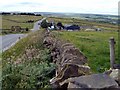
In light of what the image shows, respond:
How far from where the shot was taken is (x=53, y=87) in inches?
243

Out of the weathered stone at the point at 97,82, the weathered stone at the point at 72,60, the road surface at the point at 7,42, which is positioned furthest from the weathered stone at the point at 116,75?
the road surface at the point at 7,42

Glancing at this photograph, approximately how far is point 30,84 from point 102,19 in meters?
115

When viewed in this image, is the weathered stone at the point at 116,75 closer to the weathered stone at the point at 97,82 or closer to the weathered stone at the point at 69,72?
the weathered stone at the point at 97,82

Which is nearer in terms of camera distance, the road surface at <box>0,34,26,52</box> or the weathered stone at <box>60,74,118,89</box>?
the weathered stone at <box>60,74,118,89</box>

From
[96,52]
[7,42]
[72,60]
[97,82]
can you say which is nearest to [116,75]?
[97,82]

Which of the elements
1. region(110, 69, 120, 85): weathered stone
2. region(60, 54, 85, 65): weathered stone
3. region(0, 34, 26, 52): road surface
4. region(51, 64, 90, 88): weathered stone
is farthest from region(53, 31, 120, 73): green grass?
region(0, 34, 26, 52): road surface

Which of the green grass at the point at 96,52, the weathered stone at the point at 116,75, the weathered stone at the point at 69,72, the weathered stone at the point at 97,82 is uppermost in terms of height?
the weathered stone at the point at 97,82

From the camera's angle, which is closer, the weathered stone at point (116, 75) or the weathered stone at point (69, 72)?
the weathered stone at point (116, 75)

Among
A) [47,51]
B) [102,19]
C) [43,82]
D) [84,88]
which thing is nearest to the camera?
[84,88]

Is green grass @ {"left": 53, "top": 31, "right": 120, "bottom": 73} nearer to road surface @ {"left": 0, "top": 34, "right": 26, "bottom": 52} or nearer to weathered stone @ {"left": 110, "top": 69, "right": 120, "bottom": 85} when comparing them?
weathered stone @ {"left": 110, "top": 69, "right": 120, "bottom": 85}

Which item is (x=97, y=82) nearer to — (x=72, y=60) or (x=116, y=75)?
(x=116, y=75)

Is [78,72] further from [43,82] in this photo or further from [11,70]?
[11,70]

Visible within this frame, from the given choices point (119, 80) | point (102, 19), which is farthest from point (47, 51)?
point (102, 19)

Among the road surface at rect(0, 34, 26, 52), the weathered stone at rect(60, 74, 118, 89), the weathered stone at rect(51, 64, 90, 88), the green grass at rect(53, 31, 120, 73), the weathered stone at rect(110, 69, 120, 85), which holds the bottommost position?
the road surface at rect(0, 34, 26, 52)
